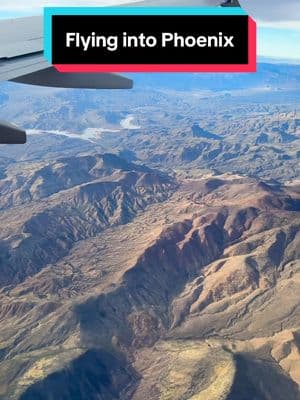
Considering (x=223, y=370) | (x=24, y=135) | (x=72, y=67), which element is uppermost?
(x=72, y=67)

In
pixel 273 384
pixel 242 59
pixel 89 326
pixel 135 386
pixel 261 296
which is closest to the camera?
pixel 242 59

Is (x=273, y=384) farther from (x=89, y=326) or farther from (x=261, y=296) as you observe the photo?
(x=89, y=326)

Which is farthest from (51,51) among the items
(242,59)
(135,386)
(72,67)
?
(135,386)

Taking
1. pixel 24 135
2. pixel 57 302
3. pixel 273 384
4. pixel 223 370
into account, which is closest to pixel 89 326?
pixel 57 302

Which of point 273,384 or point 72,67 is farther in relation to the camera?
point 273,384

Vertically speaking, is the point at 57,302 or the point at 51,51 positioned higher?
the point at 51,51

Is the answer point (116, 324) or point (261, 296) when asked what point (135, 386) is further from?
point (261, 296)

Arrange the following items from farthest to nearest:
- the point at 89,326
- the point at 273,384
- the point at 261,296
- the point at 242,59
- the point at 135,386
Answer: the point at 261,296 < the point at 89,326 < the point at 135,386 < the point at 273,384 < the point at 242,59
